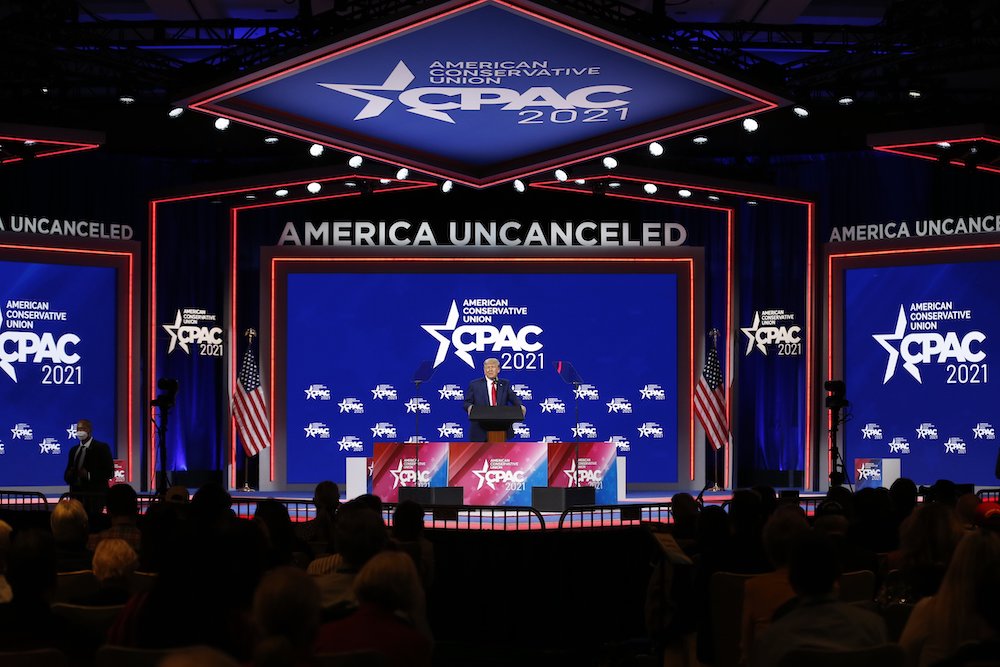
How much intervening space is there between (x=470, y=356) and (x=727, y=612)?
11382 millimetres

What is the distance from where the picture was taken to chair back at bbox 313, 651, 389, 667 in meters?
3.27

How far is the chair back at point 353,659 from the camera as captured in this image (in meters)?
3.27

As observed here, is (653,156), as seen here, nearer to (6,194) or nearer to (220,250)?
(220,250)

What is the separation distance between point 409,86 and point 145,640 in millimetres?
7988

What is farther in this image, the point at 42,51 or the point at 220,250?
the point at 220,250

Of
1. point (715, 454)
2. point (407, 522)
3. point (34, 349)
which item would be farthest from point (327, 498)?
point (715, 454)

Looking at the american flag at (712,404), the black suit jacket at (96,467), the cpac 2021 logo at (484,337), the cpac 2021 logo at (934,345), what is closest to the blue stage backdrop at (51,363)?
the black suit jacket at (96,467)

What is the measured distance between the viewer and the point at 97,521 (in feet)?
32.1

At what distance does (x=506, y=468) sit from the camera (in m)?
12.0

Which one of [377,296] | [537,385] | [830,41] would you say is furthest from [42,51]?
[830,41]

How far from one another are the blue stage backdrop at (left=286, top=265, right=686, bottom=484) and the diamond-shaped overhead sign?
12.0 feet

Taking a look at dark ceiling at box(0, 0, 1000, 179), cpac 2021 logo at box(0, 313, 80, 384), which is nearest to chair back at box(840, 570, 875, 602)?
dark ceiling at box(0, 0, 1000, 179)

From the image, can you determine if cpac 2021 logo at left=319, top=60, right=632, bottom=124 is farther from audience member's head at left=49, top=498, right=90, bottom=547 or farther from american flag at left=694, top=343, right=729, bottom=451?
american flag at left=694, top=343, right=729, bottom=451

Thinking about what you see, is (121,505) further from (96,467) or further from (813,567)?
(96,467)
